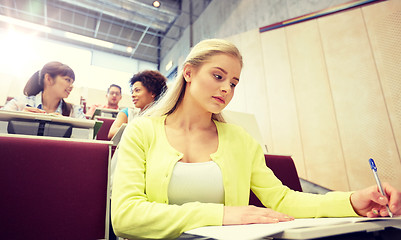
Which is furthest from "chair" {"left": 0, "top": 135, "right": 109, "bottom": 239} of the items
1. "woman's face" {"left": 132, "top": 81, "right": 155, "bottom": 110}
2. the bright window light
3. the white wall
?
the bright window light

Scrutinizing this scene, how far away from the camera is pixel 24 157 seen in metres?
0.99

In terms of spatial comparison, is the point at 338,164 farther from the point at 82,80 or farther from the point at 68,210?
the point at 82,80

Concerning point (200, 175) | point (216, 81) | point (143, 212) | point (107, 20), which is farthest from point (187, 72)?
point (107, 20)

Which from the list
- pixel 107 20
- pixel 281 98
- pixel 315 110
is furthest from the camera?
pixel 107 20

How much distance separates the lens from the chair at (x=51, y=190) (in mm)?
915

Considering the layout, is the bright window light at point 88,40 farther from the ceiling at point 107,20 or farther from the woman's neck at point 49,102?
the woman's neck at point 49,102

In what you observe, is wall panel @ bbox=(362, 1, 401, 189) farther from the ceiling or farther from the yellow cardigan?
the ceiling

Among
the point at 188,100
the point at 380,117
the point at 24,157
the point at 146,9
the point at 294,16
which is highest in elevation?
the point at 146,9

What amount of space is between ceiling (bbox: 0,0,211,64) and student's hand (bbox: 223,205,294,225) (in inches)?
248

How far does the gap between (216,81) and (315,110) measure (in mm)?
2612

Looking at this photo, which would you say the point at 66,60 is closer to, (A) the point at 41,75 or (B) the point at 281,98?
(A) the point at 41,75

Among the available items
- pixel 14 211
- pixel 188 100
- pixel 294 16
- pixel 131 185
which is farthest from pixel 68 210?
pixel 294 16

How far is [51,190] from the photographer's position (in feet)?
3.22

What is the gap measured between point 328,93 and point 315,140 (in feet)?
2.04
